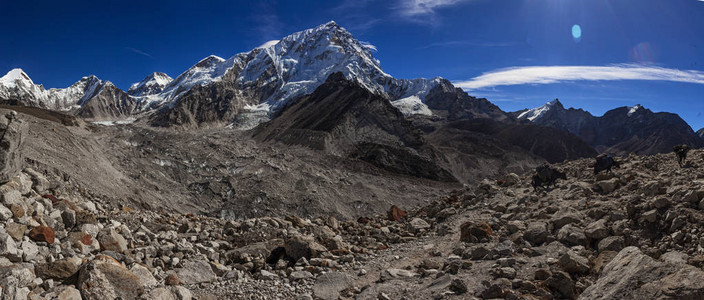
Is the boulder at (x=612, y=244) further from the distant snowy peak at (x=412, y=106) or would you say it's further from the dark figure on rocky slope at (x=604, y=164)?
the distant snowy peak at (x=412, y=106)

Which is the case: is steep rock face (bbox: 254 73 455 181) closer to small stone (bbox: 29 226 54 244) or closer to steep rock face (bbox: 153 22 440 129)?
steep rock face (bbox: 153 22 440 129)

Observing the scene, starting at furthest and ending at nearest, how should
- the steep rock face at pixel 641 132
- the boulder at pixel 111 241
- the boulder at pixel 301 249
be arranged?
the steep rock face at pixel 641 132 < the boulder at pixel 301 249 < the boulder at pixel 111 241

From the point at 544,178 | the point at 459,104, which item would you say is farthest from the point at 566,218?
the point at 459,104

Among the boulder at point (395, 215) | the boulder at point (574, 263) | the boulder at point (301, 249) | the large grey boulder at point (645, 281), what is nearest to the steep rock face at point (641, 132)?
the boulder at point (395, 215)

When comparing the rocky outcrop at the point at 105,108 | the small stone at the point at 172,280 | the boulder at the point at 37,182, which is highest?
the rocky outcrop at the point at 105,108

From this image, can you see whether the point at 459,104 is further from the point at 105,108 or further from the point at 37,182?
the point at 37,182

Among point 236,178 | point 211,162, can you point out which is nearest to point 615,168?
point 236,178
